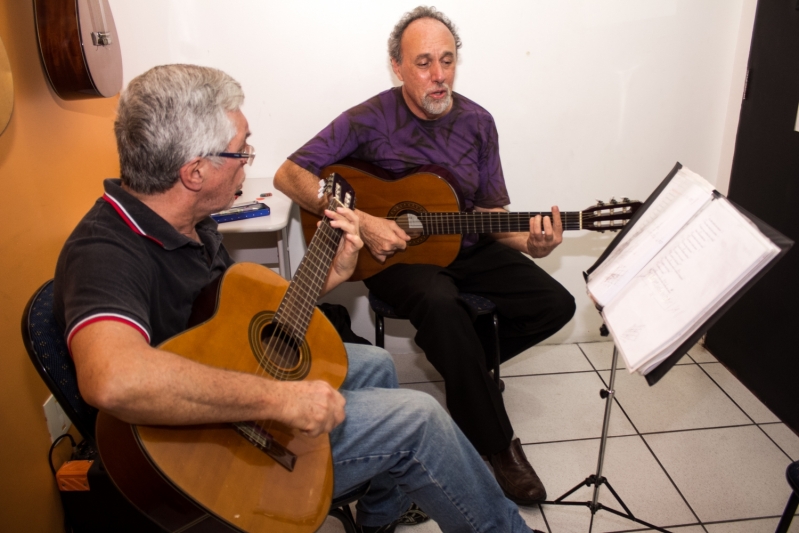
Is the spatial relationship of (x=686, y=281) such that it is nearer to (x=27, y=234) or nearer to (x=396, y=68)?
(x=396, y=68)

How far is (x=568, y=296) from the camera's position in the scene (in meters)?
2.21

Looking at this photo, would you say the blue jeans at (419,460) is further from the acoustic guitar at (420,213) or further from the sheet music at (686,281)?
the acoustic guitar at (420,213)

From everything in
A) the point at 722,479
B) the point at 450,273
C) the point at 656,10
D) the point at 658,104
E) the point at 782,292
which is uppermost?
the point at 656,10

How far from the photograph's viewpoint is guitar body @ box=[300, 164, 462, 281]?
6.93ft

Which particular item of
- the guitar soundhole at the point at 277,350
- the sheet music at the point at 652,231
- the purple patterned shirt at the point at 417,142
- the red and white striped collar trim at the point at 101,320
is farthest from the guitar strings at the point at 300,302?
the sheet music at the point at 652,231

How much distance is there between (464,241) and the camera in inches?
90.3

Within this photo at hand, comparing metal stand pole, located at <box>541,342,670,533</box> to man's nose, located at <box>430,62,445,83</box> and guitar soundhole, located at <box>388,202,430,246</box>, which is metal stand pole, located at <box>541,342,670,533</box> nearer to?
guitar soundhole, located at <box>388,202,430,246</box>

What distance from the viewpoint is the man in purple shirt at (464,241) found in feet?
6.28

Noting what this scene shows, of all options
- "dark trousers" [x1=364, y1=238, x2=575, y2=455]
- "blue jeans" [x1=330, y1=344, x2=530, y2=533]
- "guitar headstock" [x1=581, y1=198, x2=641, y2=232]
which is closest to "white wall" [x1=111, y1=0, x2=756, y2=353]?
"dark trousers" [x1=364, y1=238, x2=575, y2=455]

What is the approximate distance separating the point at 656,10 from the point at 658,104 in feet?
1.21

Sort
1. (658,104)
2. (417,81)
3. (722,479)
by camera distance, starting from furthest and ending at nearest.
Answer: (658,104) < (417,81) < (722,479)

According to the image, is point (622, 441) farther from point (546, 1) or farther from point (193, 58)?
point (193, 58)

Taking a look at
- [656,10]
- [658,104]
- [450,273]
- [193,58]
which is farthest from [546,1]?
[193,58]

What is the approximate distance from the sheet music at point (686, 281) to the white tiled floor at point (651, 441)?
2.98 feet
